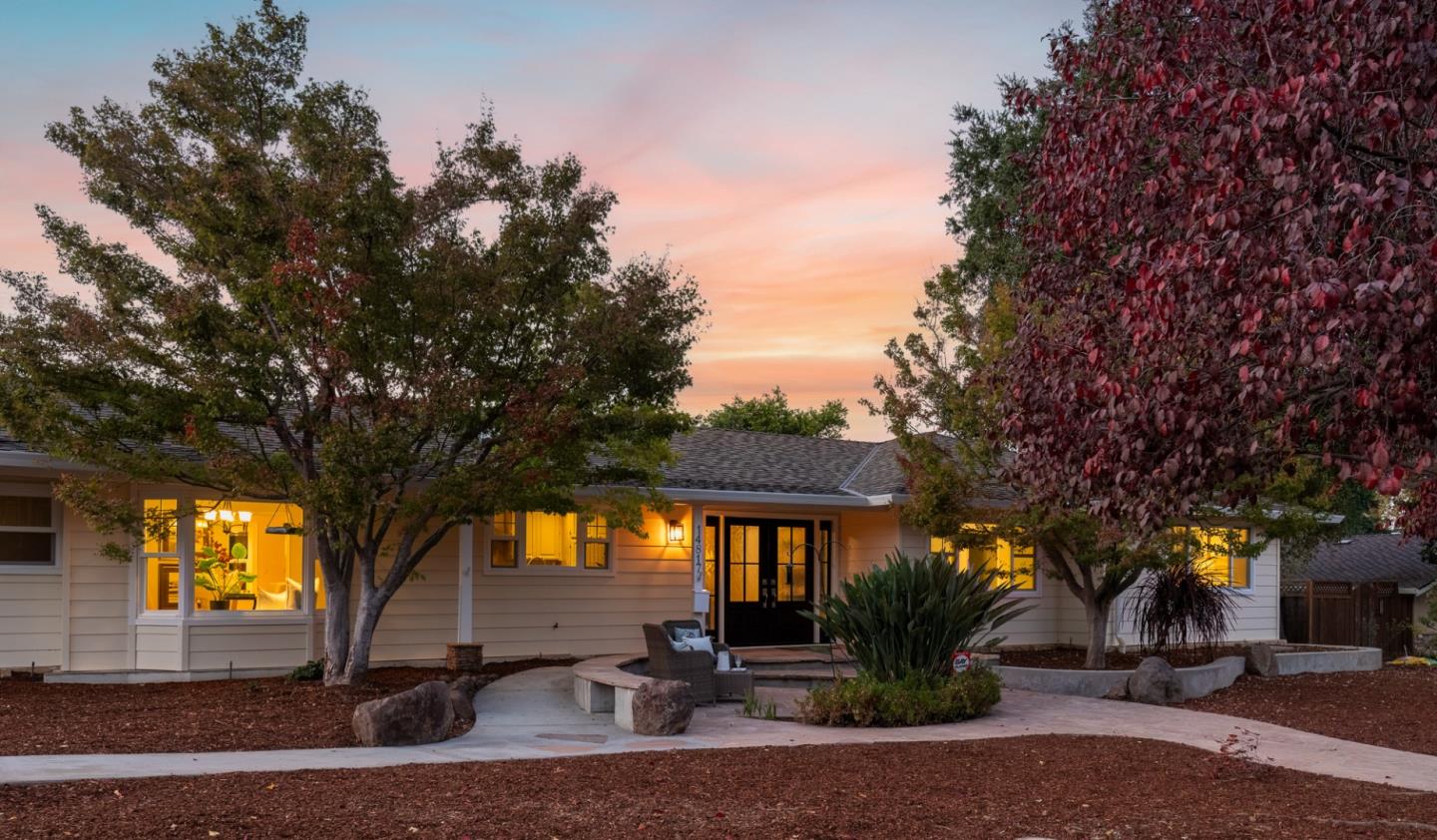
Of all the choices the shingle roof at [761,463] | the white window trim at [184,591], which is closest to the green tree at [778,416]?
the shingle roof at [761,463]

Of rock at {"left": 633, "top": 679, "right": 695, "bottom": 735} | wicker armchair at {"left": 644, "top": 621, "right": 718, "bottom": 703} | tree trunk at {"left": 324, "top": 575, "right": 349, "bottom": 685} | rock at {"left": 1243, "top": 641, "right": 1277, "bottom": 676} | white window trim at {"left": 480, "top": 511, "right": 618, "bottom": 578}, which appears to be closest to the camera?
rock at {"left": 633, "top": 679, "right": 695, "bottom": 735}

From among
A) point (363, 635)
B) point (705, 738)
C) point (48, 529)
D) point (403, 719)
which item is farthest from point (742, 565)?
point (403, 719)

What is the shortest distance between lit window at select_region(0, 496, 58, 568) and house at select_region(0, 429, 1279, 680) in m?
0.02

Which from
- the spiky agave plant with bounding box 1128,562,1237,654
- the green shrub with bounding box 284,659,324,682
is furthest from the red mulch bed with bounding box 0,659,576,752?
the spiky agave plant with bounding box 1128,562,1237,654

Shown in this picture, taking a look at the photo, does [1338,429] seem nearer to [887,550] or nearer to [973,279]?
[887,550]

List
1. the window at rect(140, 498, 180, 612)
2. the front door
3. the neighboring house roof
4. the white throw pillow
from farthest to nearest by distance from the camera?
the neighboring house roof < the front door < the window at rect(140, 498, 180, 612) < the white throw pillow

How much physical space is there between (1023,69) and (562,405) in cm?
1139

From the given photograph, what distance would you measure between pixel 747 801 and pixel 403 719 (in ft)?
10.6

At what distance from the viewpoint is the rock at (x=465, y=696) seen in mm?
11407

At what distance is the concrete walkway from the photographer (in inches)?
348

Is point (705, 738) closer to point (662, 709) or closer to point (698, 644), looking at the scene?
point (662, 709)

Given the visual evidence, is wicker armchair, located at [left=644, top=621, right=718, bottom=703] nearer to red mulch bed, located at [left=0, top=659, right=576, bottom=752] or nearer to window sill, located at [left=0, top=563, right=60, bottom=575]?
red mulch bed, located at [left=0, top=659, right=576, bottom=752]

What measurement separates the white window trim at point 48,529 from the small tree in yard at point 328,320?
1764mm

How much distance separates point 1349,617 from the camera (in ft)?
87.9
